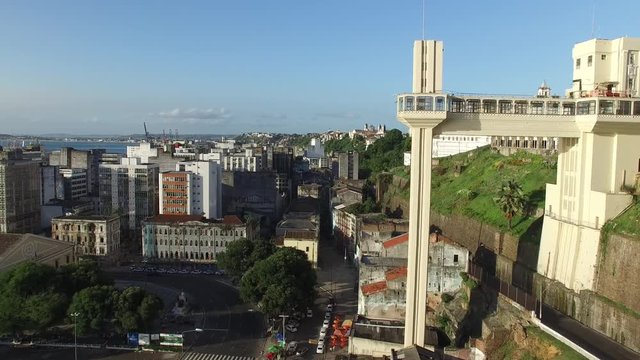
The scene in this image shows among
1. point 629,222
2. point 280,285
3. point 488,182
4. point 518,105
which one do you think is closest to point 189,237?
point 280,285

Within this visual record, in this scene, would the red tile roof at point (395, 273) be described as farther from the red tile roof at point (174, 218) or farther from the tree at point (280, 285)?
the red tile roof at point (174, 218)

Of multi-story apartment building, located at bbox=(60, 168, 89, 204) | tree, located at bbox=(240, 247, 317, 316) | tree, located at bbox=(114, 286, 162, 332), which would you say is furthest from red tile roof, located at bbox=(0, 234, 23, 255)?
multi-story apartment building, located at bbox=(60, 168, 89, 204)

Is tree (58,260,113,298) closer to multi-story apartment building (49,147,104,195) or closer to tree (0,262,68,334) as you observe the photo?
tree (0,262,68,334)

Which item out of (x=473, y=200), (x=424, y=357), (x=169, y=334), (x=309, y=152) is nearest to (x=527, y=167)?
(x=473, y=200)

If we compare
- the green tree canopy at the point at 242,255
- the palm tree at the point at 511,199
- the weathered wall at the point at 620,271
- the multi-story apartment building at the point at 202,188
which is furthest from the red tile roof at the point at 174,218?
the weathered wall at the point at 620,271

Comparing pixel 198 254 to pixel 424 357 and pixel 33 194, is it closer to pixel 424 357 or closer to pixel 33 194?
pixel 33 194
